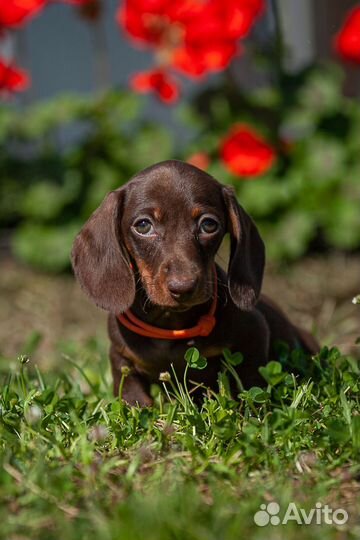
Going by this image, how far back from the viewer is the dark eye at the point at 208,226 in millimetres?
3211

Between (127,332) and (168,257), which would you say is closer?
(168,257)

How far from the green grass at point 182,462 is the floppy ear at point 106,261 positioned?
36cm

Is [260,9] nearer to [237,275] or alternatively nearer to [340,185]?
[340,185]

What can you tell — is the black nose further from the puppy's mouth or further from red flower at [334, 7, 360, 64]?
red flower at [334, 7, 360, 64]

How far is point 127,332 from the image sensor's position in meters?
3.36

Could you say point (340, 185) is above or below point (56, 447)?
below

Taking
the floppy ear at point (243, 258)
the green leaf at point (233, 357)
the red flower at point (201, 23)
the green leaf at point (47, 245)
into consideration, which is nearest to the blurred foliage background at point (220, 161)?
the green leaf at point (47, 245)

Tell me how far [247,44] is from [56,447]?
4975mm

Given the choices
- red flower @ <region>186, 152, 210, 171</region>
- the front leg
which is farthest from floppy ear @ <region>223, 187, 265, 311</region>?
red flower @ <region>186, 152, 210, 171</region>

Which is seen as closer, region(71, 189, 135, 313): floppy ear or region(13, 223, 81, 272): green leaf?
→ region(71, 189, 135, 313): floppy ear

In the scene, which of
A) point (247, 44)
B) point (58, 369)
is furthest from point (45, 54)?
point (58, 369)

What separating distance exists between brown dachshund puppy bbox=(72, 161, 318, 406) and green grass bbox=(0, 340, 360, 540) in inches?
6.6

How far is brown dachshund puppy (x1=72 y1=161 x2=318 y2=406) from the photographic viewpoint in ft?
10.5

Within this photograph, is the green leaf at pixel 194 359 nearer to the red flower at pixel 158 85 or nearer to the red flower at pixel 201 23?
the red flower at pixel 201 23
